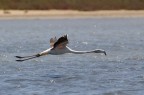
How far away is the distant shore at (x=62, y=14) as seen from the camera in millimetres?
49594

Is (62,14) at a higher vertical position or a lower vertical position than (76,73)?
higher

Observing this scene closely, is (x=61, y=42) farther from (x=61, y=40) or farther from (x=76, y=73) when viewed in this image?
(x=76, y=73)

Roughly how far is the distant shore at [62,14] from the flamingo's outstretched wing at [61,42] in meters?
33.5

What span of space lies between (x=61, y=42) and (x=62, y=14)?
3590cm

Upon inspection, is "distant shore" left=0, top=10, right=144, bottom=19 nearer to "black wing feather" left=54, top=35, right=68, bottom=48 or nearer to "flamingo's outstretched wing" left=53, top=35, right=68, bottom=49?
"flamingo's outstretched wing" left=53, top=35, right=68, bottom=49

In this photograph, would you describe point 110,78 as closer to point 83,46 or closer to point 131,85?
point 131,85
